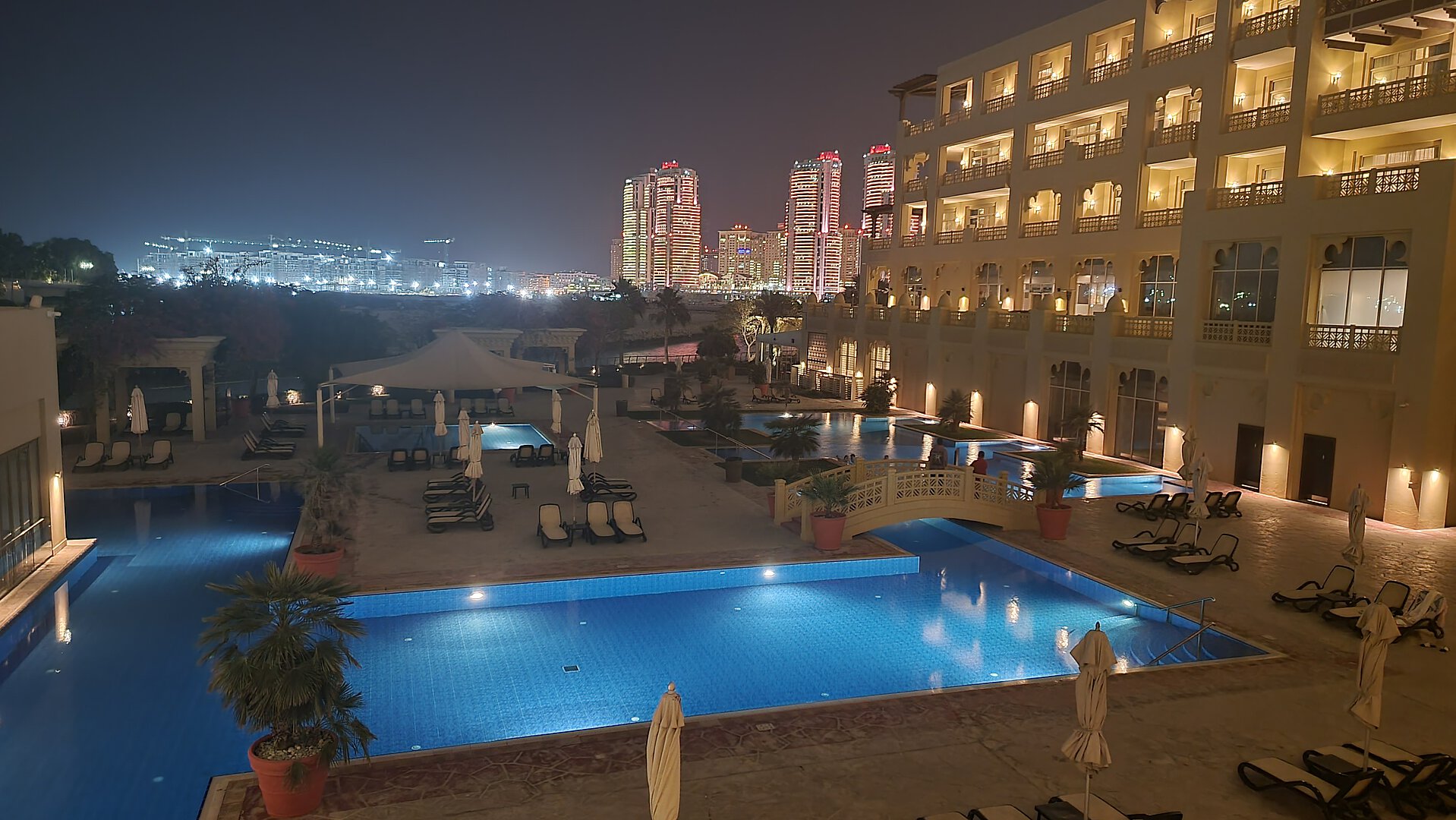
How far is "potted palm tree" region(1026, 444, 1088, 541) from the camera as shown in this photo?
17.1m

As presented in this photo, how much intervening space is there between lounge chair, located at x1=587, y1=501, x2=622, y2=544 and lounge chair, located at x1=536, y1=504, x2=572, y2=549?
1.28ft

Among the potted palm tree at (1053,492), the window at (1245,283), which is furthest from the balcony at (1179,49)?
the potted palm tree at (1053,492)

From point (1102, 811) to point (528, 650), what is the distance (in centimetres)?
729

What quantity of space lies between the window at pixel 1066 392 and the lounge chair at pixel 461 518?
60.9 ft

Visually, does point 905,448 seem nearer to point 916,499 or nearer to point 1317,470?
point 1317,470

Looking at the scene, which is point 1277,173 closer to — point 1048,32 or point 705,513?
point 1048,32

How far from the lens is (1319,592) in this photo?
13320 mm

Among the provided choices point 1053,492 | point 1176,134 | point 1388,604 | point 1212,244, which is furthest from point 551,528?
point 1176,134

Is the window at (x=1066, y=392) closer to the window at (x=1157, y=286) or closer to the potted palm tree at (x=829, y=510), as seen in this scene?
the window at (x=1157, y=286)

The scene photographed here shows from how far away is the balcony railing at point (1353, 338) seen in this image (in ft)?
61.7

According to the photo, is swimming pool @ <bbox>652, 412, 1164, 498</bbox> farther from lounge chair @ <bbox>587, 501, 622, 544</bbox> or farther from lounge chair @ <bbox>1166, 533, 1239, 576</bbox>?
lounge chair @ <bbox>587, 501, 622, 544</bbox>

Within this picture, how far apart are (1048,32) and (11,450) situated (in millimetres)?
33588

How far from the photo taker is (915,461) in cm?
1864

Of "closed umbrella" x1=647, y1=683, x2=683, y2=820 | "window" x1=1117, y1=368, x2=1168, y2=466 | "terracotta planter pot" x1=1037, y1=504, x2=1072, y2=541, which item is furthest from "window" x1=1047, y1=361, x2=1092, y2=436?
"closed umbrella" x1=647, y1=683, x2=683, y2=820
